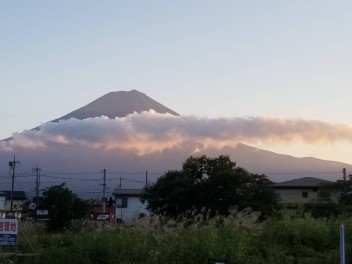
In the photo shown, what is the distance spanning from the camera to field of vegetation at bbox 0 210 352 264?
1308 centimetres

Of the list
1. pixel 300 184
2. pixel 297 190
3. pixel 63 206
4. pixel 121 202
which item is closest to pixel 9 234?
pixel 63 206

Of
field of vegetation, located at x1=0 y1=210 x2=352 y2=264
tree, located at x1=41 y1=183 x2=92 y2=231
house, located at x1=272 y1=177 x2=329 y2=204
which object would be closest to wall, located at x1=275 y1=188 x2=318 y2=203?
house, located at x1=272 y1=177 x2=329 y2=204

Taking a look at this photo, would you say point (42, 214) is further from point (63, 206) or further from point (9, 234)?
point (9, 234)

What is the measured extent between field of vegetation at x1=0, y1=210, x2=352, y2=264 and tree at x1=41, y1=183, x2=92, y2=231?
1328 cm

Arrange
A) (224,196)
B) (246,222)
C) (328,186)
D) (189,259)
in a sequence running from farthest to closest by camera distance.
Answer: (328,186)
(224,196)
(246,222)
(189,259)

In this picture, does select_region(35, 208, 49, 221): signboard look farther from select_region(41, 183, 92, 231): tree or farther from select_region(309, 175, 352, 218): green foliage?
select_region(309, 175, 352, 218): green foliage

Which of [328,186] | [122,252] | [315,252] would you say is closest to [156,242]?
[122,252]

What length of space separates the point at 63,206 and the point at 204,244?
57.6ft

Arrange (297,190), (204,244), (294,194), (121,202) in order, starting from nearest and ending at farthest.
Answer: (204,244)
(297,190)
(294,194)
(121,202)

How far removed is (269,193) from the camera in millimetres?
41344

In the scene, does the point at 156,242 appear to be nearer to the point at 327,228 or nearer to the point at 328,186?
the point at 327,228

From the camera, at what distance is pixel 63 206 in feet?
97.6

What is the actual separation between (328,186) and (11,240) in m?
39.7

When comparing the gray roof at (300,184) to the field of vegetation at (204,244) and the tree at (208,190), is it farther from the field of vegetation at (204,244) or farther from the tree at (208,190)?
the field of vegetation at (204,244)
